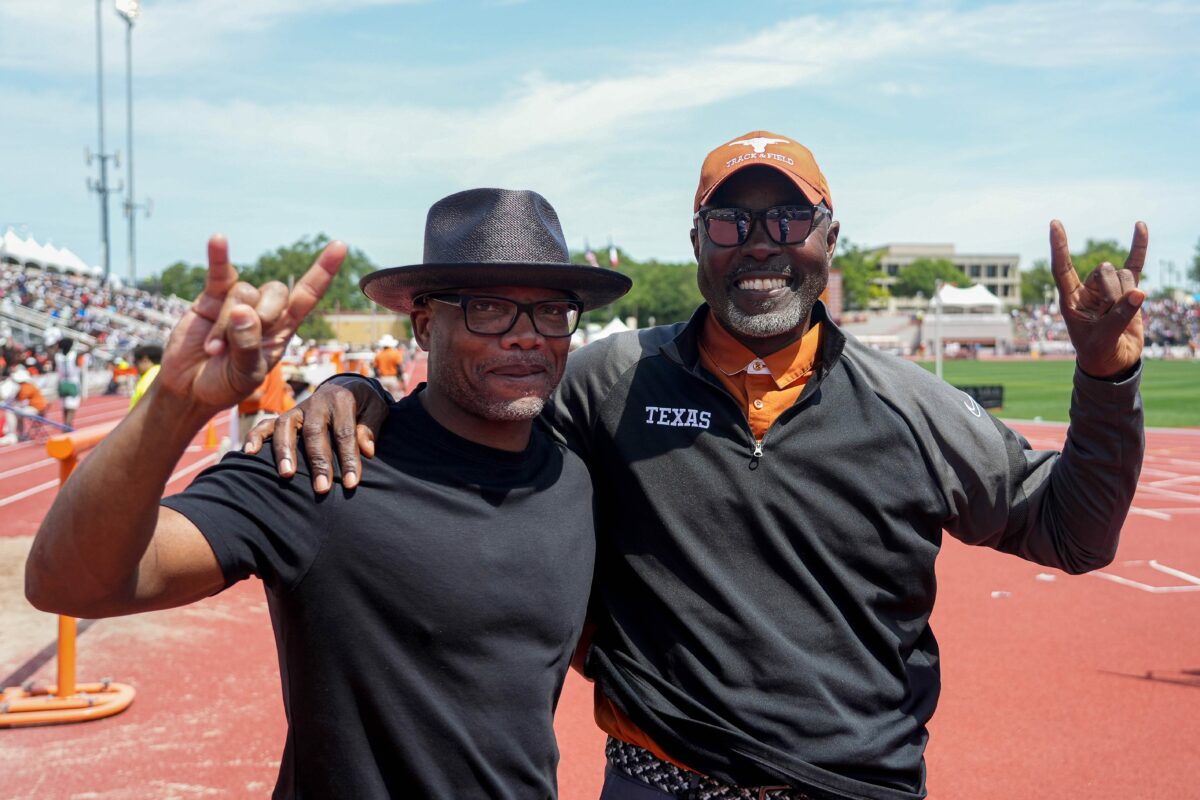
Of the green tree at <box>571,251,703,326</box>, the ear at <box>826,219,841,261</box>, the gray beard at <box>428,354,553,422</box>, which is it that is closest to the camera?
the gray beard at <box>428,354,553,422</box>

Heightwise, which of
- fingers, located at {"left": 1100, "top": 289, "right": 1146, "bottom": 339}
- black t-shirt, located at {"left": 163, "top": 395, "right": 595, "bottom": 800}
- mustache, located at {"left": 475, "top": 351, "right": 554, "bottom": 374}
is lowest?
black t-shirt, located at {"left": 163, "top": 395, "right": 595, "bottom": 800}

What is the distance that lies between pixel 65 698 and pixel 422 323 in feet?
14.5

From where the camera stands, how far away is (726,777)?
2.64 metres

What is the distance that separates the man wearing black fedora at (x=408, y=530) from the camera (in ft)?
5.88

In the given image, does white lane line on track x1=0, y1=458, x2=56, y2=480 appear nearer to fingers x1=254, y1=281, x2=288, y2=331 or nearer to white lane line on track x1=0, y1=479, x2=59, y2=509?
white lane line on track x1=0, y1=479, x2=59, y2=509

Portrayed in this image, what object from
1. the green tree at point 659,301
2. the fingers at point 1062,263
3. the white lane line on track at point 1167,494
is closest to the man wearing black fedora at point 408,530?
the fingers at point 1062,263

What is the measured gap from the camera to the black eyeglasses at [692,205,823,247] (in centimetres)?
296

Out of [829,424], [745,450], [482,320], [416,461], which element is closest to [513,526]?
[416,461]

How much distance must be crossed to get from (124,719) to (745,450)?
4.48 meters

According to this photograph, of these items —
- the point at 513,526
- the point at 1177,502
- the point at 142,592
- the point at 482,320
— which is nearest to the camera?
the point at 142,592

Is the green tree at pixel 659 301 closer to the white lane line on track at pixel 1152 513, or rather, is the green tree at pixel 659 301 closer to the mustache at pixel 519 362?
the white lane line on track at pixel 1152 513

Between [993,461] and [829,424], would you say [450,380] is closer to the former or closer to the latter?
[829,424]

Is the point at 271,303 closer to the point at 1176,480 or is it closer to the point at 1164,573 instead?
the point at 1164,573

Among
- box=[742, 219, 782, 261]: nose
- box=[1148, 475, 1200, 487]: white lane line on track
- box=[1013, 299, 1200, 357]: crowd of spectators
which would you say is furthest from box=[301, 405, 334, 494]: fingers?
box=[1013, 299, 1200, 357]: crowd of spectators
